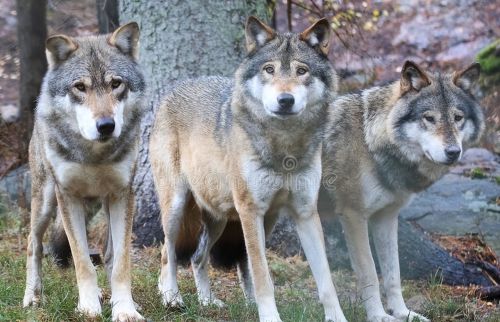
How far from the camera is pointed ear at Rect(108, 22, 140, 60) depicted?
209 inches

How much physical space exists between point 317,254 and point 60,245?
82.8 inches

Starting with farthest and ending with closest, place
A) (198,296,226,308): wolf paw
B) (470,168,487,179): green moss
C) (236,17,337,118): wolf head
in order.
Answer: (470,168,487,179): green moss
(198,296,226,308): wolf paw
(236,17,337,118): wolf head

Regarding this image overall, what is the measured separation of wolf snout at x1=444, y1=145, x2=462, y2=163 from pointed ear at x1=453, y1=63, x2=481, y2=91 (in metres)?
0.71

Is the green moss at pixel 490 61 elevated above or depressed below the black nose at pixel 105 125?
below

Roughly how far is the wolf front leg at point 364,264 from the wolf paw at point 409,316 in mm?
137

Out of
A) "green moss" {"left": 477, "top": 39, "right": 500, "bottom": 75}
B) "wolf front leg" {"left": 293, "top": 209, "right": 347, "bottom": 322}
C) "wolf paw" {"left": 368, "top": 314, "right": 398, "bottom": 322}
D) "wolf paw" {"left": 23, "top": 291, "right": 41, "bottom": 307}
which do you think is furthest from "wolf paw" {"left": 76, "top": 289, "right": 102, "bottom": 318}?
"green moss" {"left": 477, "top": 39, "right": 500, "bottom": 75}

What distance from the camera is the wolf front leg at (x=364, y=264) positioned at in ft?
18.8

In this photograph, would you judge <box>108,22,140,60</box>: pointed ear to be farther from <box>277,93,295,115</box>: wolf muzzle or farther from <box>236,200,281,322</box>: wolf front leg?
<box>236,200,281,322</box>: wolf front leg

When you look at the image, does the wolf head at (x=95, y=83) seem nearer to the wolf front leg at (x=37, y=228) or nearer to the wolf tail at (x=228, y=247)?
the wolf front leg at (x=37, y=228)

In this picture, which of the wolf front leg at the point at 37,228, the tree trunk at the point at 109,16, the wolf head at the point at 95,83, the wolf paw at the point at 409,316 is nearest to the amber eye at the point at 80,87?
the wolf head at the point at 95,83

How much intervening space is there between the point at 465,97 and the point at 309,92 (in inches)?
61.9

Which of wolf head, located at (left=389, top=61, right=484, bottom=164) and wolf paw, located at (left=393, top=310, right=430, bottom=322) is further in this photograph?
wolf head, located at (left=389, top=61, right=484, bottom=164)

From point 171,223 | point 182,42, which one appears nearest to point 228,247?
point 171,223

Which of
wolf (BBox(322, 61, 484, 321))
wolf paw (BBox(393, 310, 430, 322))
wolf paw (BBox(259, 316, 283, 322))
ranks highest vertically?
wolf (BBox(322, 61, 484, 321))
